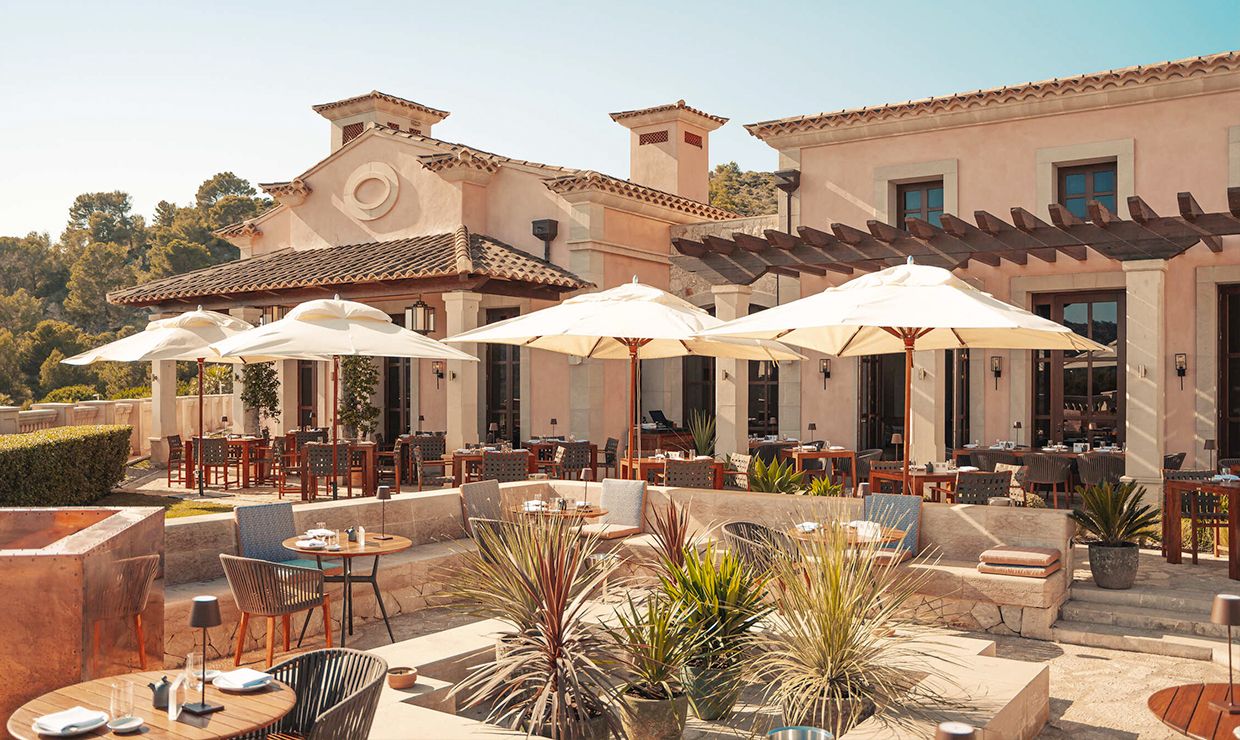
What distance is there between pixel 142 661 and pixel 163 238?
48.4 m

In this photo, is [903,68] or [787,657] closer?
[787,657]

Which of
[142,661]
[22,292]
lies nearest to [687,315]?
[142,661]

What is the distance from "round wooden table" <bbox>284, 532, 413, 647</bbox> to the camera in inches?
271

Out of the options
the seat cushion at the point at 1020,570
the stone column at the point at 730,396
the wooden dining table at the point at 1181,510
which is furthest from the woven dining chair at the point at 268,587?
the stone column at the point at 730,396

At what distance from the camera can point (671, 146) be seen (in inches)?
757

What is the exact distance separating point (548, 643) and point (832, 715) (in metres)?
1.40

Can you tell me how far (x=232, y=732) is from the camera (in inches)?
141

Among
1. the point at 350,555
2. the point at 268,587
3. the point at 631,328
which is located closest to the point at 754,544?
the point at 350,555

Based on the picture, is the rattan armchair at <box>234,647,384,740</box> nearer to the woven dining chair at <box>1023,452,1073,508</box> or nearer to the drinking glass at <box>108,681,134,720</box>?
the drinking glass at <box>108,681,134,720</box>

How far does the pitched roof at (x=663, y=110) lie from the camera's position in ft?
62.4

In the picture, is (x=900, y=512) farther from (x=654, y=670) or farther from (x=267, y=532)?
(x=267, y=532)

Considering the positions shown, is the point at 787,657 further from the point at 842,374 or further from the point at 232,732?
the point at 842,374

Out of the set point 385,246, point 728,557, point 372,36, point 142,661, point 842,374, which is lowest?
point 142,661

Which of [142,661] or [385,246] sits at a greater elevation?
[385,246]
